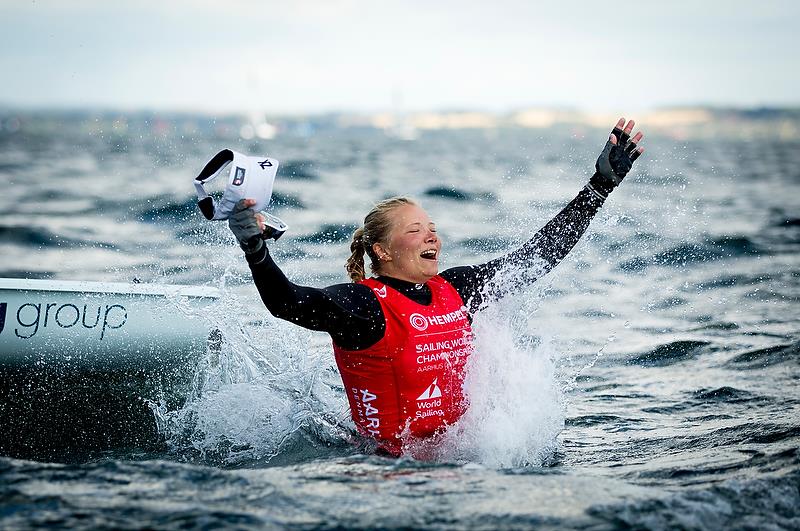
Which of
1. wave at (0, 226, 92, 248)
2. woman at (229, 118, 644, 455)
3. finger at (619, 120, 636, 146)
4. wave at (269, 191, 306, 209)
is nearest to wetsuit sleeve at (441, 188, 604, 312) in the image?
woman at (229, 118, 644, 455)

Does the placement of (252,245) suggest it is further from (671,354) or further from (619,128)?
(671,354)

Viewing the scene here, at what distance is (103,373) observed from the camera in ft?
17.5

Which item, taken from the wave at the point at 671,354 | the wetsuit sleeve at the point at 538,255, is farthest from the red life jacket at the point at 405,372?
the wave at the point at 671,354

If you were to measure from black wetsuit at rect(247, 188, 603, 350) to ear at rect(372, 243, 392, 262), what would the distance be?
105 millimetres

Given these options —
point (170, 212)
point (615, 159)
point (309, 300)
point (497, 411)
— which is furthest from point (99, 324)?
point (170, 212)

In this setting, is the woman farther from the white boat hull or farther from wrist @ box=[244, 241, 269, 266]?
the white boat hull

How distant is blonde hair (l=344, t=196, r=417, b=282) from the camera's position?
4.57m

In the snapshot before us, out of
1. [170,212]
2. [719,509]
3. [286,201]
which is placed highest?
[286,201]

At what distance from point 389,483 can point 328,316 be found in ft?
2.94

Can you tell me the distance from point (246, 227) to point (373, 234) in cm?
96

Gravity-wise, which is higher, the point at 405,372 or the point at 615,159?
the point at 615,159

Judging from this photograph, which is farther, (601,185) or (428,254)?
(601,185)

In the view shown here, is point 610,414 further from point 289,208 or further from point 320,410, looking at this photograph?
point 289,208

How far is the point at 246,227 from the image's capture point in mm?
3814
